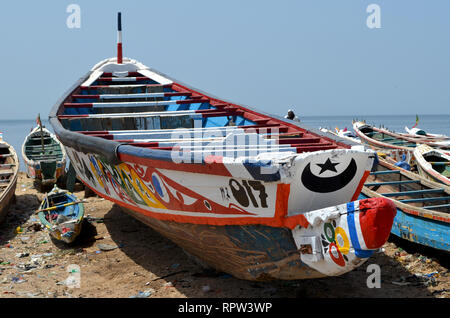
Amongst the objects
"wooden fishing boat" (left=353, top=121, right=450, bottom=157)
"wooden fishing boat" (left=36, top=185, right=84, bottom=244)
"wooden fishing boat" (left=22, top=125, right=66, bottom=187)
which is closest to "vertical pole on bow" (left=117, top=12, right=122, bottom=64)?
"wooden fishing boat" (left=22, top=125, right=66, bottom=187)

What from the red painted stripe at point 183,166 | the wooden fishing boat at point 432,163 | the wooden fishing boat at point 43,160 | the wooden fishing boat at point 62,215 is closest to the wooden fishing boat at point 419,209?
the wooden fishing boat at point 432,163

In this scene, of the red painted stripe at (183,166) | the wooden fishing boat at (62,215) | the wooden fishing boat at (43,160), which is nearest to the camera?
the red painted stripe at (183,166)

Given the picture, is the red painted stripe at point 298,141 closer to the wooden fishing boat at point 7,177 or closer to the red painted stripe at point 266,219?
the red painted stripe at point 266,219

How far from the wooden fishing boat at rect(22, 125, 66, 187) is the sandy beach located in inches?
157

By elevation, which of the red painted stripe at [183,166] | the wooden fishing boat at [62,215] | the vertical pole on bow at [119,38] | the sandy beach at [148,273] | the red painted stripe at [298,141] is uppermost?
the vertical pole on bow at [119,38]

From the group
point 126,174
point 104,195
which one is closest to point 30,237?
point 104,195

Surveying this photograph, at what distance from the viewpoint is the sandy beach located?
17.5 feet

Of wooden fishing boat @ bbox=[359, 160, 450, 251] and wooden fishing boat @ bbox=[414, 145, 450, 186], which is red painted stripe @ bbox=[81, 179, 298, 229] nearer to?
wooden fishing boat @ bbox=[359, 160, 450, 251]

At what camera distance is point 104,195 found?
7098mm

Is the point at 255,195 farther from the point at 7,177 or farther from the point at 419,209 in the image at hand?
the point at 7,177

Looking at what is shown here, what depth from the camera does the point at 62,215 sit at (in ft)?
26.3

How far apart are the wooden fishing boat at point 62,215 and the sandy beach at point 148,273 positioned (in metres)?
0.26

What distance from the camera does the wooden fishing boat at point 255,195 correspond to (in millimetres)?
3973

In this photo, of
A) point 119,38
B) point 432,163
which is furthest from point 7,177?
point 432,163
